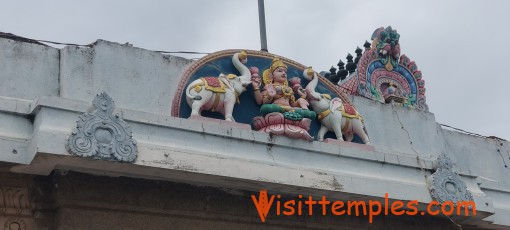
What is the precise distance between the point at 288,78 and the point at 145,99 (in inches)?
69.1

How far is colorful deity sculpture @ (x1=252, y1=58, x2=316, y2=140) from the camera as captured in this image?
739cm

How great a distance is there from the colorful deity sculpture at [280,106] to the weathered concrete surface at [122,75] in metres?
0.90

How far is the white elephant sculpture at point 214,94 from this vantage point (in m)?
7.20

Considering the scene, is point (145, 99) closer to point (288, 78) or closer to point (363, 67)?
point (288, 78)

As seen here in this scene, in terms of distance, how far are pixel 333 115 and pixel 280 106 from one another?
0.73m

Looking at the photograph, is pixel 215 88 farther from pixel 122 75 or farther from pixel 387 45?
pixel 387 45

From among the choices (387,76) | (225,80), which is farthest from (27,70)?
(387,76)

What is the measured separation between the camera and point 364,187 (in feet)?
24.6

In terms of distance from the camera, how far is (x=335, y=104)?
811 centimetres

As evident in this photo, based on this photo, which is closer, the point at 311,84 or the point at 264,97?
the point at 264,97

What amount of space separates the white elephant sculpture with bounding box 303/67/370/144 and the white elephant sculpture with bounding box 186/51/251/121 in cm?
96

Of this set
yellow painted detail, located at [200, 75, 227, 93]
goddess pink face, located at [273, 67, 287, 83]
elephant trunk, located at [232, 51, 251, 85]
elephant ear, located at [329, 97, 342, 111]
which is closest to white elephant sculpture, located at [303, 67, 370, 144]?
elephant ear, located at [329, 97, 342, 111]

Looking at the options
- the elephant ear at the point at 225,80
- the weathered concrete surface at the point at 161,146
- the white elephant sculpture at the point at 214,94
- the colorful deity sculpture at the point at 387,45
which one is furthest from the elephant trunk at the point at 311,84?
the colorful deity sculpture at the point at 387,45

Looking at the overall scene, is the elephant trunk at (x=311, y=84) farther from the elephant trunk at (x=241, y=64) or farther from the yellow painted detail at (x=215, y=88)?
the yellow painted detail at (x=215, y=88)
